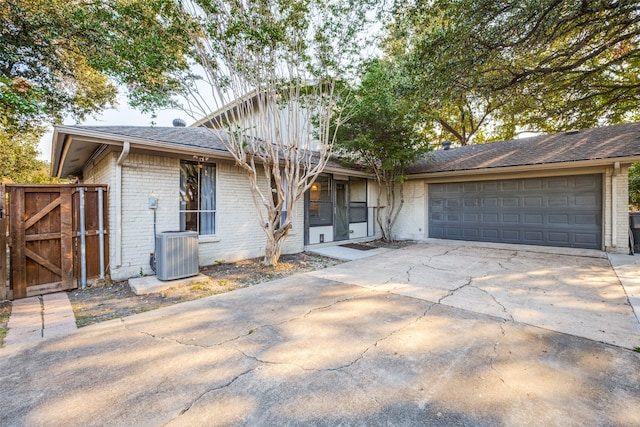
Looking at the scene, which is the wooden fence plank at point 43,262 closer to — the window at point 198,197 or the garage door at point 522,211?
the window at point 198,197

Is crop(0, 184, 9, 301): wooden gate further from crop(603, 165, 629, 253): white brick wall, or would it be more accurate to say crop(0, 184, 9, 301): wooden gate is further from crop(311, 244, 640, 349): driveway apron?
crop(603, 165, 629, 253): white brick wall

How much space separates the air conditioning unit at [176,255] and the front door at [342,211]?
5.24 m

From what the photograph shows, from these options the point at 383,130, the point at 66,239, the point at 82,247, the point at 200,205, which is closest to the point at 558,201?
the point at 383,130

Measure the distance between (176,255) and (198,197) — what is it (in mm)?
1746

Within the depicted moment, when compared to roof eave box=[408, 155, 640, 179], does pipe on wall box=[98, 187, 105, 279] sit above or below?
below

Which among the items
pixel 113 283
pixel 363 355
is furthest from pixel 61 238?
pixel 363 355

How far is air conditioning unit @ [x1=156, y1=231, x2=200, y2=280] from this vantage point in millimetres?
4879

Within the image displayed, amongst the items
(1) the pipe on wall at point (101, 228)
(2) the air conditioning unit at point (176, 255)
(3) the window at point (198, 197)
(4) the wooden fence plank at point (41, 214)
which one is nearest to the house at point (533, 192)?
(3) the window at point (198, 197)

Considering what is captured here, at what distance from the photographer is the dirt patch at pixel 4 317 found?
3.10 m

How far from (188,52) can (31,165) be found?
2043 centimetres

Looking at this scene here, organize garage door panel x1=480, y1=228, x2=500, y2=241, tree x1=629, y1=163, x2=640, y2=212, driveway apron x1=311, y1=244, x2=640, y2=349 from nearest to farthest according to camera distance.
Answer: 1. driveway apron x1=311, y1=244, x2=640, y2=349
2. garage door panel x1=480, y1=228, x2=500, y2=241
3. tree x1=629, y1=163, x2=640, y2=212

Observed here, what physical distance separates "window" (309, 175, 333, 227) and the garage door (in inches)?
162

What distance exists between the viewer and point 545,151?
28.1 ft

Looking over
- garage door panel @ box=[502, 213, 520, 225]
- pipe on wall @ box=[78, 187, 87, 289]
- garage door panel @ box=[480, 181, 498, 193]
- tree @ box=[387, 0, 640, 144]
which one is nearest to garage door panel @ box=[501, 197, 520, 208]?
garage door panel @ box=[502, 213, 520, 225]
